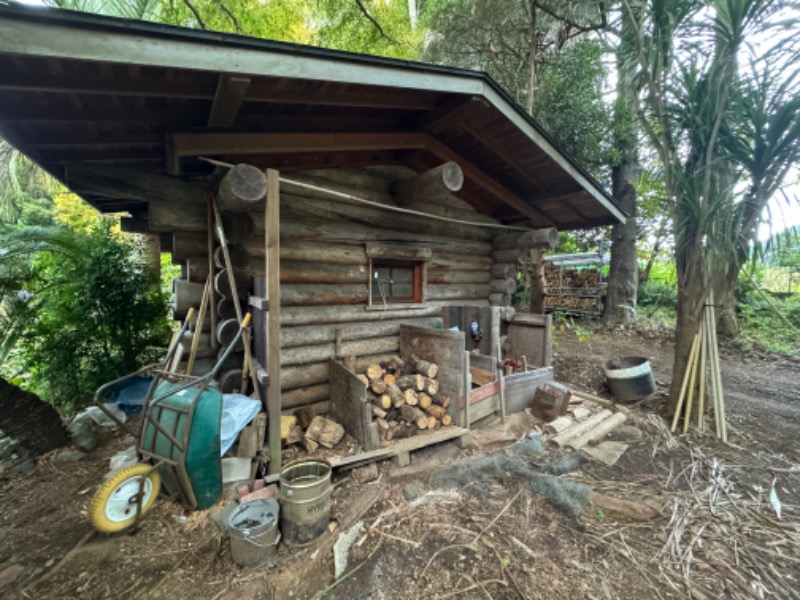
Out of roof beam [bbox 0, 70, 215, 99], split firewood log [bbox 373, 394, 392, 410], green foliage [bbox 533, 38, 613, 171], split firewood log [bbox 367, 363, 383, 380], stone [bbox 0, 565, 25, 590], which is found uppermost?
green foliage [bbox 533, 38, 613, 171]

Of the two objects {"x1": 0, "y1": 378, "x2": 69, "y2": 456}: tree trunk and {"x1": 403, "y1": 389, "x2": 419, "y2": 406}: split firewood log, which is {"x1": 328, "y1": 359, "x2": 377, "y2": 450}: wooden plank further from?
{"x1": 0, "y1": 378, "x2": 69, "y2": 456}: tree trunk

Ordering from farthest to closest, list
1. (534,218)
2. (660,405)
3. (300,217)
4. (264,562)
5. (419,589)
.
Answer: (534,218) < (660,405) < (300,217) < (264,562) < (419,589)

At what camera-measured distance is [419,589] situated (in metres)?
2.10

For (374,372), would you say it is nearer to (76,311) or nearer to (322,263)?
(322,263)

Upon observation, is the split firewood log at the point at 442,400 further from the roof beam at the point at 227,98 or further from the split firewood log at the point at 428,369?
the roof beam at the point at 227,98

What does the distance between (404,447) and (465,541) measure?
1087mm

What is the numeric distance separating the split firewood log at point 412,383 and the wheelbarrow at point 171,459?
195 centimetres

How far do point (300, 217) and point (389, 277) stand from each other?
61.6 inches

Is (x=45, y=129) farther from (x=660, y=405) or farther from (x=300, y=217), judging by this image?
(x=660, y=405)

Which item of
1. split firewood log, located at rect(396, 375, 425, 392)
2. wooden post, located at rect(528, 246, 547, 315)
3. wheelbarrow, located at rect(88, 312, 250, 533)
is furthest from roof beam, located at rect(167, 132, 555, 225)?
split firewood log, located at rect(396, 375, 425, 392)

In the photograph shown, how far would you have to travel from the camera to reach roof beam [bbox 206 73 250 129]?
94.7 inches

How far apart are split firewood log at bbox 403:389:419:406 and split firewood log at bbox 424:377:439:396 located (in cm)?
17

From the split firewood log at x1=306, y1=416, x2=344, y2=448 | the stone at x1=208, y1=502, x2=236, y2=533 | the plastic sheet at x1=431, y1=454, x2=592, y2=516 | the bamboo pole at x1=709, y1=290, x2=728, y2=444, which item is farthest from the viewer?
the bamboo pole at x1=709, y1=290, x2=728, y2=444

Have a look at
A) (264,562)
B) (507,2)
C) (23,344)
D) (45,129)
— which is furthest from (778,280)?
(23,344)
